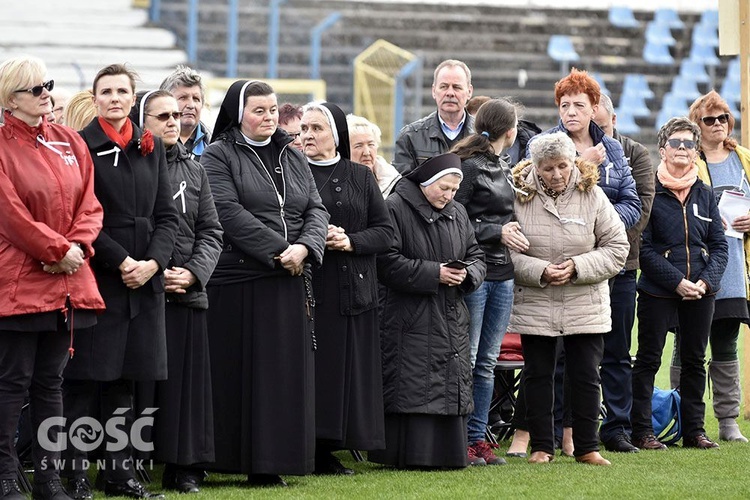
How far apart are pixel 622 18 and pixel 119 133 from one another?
21559mm

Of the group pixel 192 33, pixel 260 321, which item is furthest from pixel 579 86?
pixel 192 33

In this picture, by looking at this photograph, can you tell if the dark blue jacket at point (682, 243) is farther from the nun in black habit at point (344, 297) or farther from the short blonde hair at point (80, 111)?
the short blonde hair at point (80, 111)

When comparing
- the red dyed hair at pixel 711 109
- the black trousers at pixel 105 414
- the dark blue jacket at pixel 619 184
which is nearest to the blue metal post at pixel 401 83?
the red dyed hair at pixel 711 109

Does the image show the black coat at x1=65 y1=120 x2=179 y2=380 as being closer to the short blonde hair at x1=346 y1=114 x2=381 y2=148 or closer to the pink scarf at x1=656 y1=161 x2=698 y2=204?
the short blonde hair at x1=346 y1=114 x2=381 y2=148

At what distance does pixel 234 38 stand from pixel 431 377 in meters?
15.0

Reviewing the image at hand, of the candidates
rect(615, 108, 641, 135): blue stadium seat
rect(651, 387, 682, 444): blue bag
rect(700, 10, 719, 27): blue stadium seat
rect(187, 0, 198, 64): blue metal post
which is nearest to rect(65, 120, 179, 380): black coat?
rect(651, 387, 682, 444): blue bag

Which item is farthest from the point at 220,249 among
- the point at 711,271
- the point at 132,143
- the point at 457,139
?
the point at 711,271

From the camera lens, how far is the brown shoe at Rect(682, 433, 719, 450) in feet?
26.7

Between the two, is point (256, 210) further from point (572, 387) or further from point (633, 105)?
point (633, 105)

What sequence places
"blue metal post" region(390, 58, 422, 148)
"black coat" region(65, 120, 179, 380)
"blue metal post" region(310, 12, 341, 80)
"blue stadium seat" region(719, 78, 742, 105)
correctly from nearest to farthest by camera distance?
"black coat" region(65, 120, 179, 380) < "blue metal post" region(390, 58, 422, 148) < "blue metal post" region(310, 12, 341, 80) < "blue stadium seat" region(719, 78, 742, 105)

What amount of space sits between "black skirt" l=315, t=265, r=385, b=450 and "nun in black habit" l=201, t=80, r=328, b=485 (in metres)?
0.25

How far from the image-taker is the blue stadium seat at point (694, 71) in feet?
81.7

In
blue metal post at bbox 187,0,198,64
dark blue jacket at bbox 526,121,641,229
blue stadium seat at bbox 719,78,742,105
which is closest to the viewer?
dark blue jacket at bbox 526,121,641,229

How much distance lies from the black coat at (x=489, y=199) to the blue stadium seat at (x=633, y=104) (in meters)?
16.9
